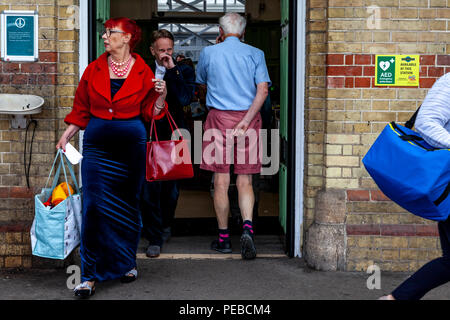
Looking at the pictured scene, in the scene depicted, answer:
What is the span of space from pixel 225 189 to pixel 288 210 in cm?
60

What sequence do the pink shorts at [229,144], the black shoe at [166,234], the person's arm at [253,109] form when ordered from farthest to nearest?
the black shoe at [166,234]
the pink shorts at [229,144]
the person's arm at [253,109]

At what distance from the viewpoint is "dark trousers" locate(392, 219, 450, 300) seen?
3.47 metres

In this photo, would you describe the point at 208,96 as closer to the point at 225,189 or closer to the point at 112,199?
the point at 225,189

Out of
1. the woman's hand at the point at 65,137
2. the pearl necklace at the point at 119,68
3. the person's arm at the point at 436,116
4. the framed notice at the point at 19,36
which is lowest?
the woman's hand at the point at 65,137

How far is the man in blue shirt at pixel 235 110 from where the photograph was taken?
5.49 m

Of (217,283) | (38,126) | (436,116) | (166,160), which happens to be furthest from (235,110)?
(436,116)

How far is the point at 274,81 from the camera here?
423 inches

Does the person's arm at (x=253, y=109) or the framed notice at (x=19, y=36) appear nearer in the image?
the framed notice at (x=19, y=36)

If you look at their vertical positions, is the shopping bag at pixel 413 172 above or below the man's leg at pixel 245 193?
above

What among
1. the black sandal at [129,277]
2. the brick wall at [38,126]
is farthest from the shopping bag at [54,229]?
the brick wall at [38,126]

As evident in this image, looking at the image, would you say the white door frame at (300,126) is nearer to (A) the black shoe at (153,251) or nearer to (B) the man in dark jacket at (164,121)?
(B) the man in dark jacket at (164,121)
